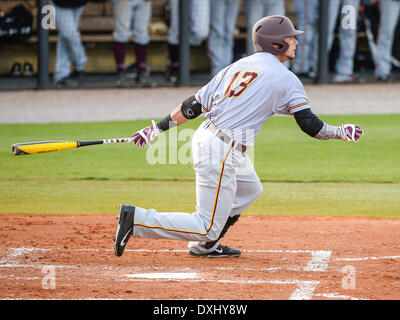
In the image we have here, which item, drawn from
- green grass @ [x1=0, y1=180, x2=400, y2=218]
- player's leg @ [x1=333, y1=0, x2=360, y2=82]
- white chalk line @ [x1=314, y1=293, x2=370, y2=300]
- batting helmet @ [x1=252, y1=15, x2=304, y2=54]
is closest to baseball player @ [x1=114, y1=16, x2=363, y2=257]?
batting helmet @ [x1=252, y1=15, x2=304, y2=54]

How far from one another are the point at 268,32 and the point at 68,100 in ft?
26.6

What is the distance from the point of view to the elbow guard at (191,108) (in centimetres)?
514

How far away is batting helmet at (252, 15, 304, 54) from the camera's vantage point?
4.95 metres

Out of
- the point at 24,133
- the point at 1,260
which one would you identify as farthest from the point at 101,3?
the point at 1,260

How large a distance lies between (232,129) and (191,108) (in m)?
0.40

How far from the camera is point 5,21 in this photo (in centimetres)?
1360

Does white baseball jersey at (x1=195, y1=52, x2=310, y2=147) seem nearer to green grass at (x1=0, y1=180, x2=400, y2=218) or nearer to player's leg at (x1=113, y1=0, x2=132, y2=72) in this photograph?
green grass at (x1=0, y1=180, x2=400, y2=218)

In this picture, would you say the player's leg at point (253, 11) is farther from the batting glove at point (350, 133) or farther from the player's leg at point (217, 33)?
the batting glove at point (350, 133)

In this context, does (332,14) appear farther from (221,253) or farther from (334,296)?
(334,296)

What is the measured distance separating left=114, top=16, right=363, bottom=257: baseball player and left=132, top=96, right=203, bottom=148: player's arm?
0.58 feet

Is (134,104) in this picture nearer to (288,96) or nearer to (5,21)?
(5,21)

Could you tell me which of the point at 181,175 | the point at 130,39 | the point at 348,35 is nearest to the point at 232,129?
the point at 181,175

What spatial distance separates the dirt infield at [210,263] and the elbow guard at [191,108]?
3.13ft

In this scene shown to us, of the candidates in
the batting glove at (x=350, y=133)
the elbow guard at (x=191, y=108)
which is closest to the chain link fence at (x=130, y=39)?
the elbow guard at (x=191, y=108)
